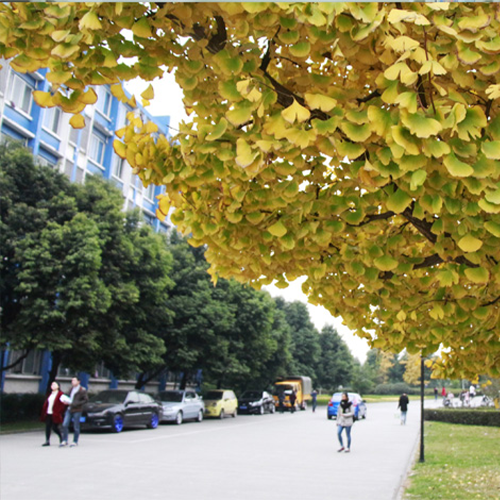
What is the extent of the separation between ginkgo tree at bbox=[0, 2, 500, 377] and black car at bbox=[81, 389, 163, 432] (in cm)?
1728

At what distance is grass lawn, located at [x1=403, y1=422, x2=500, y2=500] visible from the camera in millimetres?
10070

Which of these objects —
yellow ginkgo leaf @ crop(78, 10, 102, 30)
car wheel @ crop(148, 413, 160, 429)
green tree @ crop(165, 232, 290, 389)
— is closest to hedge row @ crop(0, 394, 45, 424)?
car wheel @ crop(148, 413, 160, 429)

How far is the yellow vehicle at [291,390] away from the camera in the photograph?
4488 cm

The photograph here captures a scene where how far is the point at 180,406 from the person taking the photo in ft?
93.0

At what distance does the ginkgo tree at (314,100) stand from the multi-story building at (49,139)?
21119mm

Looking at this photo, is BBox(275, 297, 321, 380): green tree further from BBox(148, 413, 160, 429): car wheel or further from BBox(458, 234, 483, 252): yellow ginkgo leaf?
BBox(458, 234, 483, 252): yellow ginkgo leaf

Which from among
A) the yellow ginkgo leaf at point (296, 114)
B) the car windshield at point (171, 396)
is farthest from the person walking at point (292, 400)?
the yellow ginkgo leaf at point (296, 114)

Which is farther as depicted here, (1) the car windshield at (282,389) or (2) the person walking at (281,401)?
(1) the car windshield at (282,389)

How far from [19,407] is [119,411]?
4991 millimetres

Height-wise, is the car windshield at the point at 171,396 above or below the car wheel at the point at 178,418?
above

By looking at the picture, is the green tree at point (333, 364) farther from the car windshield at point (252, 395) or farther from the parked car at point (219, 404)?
the parked car at point (219, 404)

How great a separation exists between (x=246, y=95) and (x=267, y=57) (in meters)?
0.96

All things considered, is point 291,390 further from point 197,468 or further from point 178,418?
point 197,468

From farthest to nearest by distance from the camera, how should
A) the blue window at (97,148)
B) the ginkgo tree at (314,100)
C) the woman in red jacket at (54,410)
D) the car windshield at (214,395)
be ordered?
the blue window at (97,148), the car windshield at (214,395), the woman in red jacket at (54,410), the ginkgo tree at (314,100)
